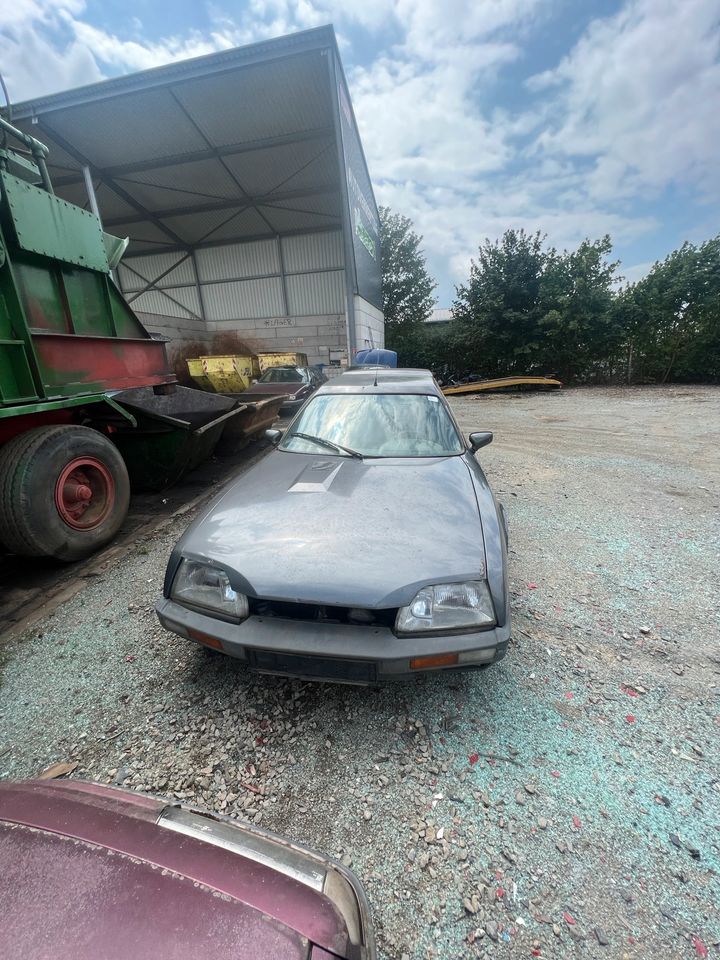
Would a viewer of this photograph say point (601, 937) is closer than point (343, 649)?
Yes

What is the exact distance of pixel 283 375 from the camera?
37.3ft

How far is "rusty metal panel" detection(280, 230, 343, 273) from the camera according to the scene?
56.9 ft

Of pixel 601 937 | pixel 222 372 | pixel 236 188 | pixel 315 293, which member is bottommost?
pixel 601 937

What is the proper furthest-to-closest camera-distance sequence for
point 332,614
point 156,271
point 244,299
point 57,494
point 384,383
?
1. point 156,271
2. point 244,299
3. point 384,383
4. point 57,494
5. point 332,614

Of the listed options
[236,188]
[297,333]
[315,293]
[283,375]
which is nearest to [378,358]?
[283,375]

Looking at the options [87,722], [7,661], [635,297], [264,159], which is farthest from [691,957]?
[635,297]

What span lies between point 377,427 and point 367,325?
14.6 metres

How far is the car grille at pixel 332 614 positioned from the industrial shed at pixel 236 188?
494 inches

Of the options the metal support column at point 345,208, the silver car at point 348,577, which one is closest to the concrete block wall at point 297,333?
the metal support column at point 345,208

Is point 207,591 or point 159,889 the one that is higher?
point 159,889

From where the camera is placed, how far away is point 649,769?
5.27ft

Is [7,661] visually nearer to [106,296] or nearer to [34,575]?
[34,575]

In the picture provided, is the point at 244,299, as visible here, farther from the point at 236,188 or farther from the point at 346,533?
the point at 346,533

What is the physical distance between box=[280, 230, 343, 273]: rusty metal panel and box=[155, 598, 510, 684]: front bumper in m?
18.6
